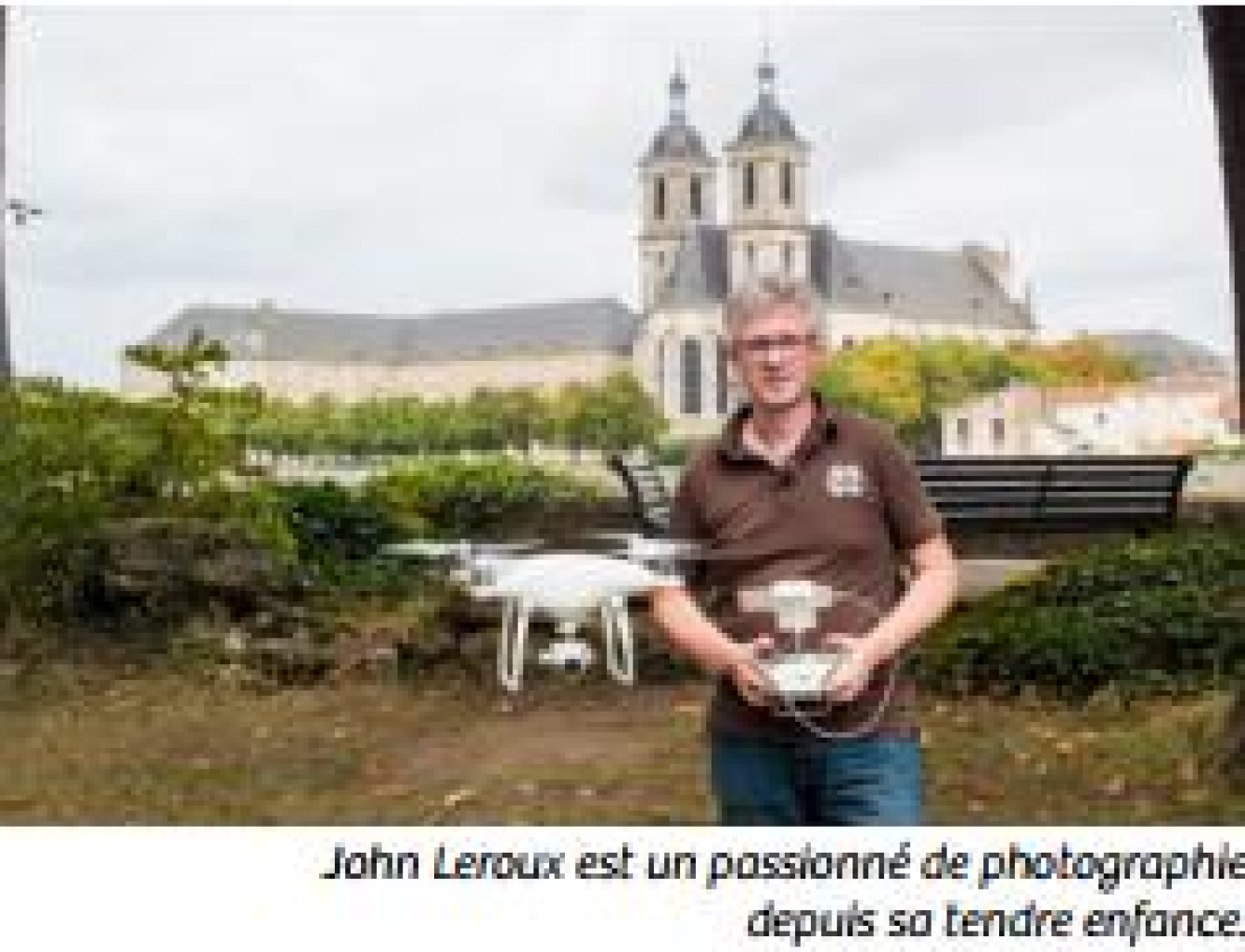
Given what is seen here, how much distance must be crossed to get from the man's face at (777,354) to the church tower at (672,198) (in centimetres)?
7858

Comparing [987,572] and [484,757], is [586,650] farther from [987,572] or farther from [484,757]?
[987,572]

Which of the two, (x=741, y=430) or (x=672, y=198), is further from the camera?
(x=672, y=198)

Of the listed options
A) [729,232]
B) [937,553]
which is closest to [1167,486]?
[937,553]

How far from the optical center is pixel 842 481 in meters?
3.09

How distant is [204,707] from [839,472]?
5469 mm

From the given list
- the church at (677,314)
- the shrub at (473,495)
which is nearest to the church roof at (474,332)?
the church at (677,314)

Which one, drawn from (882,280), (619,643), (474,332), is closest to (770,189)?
(882,280)

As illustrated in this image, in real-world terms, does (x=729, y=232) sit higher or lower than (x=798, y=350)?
higher

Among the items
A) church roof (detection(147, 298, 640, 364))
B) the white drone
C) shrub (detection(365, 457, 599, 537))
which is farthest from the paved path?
church roof (detection(147, 298, 640, 364))

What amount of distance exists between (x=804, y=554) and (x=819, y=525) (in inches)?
1.7

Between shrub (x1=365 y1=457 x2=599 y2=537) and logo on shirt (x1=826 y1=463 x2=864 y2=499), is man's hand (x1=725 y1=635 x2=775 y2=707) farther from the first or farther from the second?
shrub (x1=365 y1=457 x2=599 y2=537)

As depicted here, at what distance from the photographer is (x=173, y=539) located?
9.55 m

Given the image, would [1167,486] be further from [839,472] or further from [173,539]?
[839,472]
